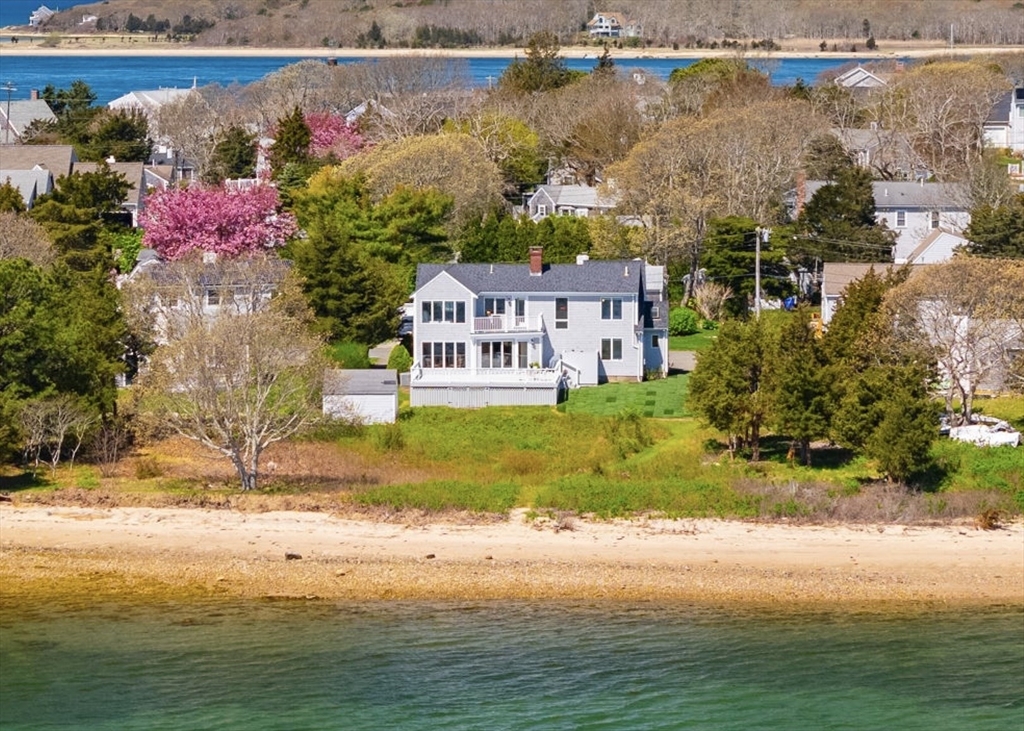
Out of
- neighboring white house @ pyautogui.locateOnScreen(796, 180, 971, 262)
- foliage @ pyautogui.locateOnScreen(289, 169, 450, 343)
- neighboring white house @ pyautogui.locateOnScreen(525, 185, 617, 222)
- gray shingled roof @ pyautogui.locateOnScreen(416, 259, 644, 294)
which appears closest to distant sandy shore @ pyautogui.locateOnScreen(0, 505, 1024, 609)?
foliage @ pyautogui.locateOnScreen(289, 169, 450, 343)

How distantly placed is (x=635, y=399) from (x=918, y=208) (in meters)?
27.3

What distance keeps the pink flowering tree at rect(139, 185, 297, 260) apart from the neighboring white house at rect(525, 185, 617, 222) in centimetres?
1484

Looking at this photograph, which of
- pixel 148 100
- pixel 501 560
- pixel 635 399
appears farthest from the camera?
pixel 148 100

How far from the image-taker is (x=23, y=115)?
103812mm

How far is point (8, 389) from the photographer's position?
42781 mm

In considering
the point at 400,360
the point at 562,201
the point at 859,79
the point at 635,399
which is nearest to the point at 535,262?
the point at 400,360

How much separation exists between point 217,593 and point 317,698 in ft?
17.8

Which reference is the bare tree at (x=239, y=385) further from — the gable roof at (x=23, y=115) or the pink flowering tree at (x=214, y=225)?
the gable roof at (x=23, y=115)

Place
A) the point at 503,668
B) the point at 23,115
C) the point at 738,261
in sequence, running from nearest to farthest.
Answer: the point at 503,668, the point at 738,261, the point at 23,115

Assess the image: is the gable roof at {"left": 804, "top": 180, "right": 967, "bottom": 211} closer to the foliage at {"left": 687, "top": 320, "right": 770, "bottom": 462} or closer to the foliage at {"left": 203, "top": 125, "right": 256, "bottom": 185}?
the foliage at {"left": 203, "top": 125, "right": 256, "bottom": 185}

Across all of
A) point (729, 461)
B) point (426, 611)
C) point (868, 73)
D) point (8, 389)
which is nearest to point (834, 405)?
point (729, 461)

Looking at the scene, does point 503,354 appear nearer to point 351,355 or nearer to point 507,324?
point 507,324

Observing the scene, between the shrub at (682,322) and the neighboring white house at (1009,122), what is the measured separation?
47329 mm

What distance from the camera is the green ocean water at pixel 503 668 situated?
103 feet
